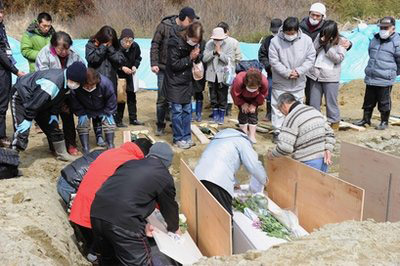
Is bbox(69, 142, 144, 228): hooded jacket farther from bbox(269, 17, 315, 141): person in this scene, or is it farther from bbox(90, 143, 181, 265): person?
bbox(269, 17, 315, 141): person

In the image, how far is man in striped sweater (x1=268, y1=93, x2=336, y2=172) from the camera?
488cm

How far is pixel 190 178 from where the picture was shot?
464cm

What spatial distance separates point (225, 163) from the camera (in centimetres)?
441

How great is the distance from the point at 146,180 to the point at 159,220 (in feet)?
3.47

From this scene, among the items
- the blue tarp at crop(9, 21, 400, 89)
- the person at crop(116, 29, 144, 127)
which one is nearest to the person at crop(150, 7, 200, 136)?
the person at crop(116, 29, 144, 127)

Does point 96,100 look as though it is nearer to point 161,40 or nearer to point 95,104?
point 95,104

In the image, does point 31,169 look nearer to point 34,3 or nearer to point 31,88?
point 31,88

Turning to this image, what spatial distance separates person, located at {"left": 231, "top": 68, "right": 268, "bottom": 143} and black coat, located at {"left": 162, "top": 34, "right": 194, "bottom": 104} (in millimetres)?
740

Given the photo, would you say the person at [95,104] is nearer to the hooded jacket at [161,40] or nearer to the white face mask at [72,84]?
the white face mask at [72,84]

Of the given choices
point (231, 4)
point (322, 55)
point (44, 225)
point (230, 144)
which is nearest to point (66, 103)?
point (44, 225)

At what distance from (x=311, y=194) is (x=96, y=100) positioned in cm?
317

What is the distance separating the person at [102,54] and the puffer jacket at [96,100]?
36 cm

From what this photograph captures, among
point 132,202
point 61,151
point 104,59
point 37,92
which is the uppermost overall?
point 104,59

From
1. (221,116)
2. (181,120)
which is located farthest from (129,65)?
(221,116)
